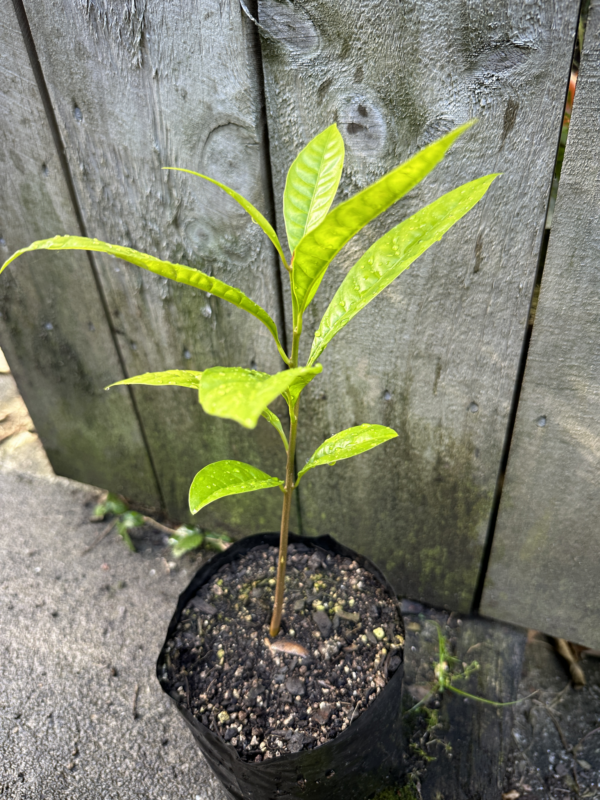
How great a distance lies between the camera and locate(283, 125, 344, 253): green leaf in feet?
2.57

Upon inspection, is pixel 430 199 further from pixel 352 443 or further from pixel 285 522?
pixel 285 522

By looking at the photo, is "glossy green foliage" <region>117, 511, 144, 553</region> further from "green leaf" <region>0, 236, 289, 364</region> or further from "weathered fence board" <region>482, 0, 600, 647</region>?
"green leaf" <region>0, 236, 289, 364</region>

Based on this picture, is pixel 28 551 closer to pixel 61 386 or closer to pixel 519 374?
pixel 61 386

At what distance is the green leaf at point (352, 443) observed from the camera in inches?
34.8

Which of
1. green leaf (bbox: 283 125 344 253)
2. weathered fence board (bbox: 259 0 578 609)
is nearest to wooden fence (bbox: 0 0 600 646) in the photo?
weathered fence board (bbox: 259 0 578 609)

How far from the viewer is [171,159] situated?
1.24 meters

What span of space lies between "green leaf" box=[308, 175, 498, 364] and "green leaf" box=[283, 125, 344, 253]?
0.10m

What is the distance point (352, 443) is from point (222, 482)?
0.23 metres

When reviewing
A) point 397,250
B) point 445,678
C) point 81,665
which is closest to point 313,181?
point 397,250

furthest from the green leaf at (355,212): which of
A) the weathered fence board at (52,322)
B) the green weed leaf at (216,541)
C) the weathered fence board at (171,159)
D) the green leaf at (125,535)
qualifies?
the green leaf at (125,535)

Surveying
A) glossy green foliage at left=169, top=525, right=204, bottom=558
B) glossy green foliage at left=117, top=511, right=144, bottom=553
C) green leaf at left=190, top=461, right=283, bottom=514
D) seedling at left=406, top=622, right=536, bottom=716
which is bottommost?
seedling at left=406, top=622, right=536, bottom=716

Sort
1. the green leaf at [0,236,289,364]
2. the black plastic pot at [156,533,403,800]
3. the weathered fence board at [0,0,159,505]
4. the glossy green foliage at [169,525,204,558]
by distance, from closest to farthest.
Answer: the green leaf at [0,236,289,364] < the black plastic pot at [156,533,403,800] < the weathered fence board at [0,0,159,505] < the glossy green foliage at [169,525,204,558]

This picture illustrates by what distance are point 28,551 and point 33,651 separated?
15.9 inches

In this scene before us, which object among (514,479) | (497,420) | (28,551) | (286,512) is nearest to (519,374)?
(497,420)
